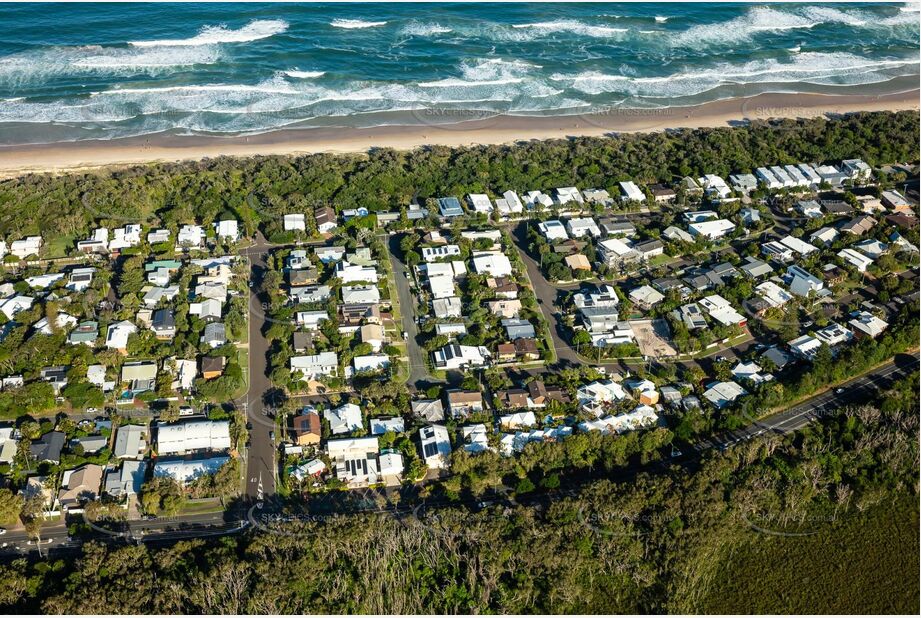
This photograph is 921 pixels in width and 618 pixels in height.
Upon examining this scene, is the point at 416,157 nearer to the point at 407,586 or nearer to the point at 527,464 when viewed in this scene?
the point at 527,464

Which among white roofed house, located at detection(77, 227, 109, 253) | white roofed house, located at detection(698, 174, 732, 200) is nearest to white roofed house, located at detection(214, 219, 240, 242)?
white roofed house, located at detection(77, 227, 109, 253)

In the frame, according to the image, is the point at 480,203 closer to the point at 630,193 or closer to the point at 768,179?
the point at 630,193

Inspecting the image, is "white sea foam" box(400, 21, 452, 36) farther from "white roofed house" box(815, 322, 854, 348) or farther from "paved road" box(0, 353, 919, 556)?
"paved road" box(0, 353, 919, 556)

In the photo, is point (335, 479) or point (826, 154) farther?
point (826, 154)

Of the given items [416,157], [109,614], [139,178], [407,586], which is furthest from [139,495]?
[416,157]

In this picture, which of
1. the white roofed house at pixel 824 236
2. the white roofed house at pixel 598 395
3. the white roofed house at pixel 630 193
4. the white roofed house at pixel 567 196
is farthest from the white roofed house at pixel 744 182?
the white roofed house at pixel 598 395

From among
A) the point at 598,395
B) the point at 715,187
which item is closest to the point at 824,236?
A: the point at 715,187
